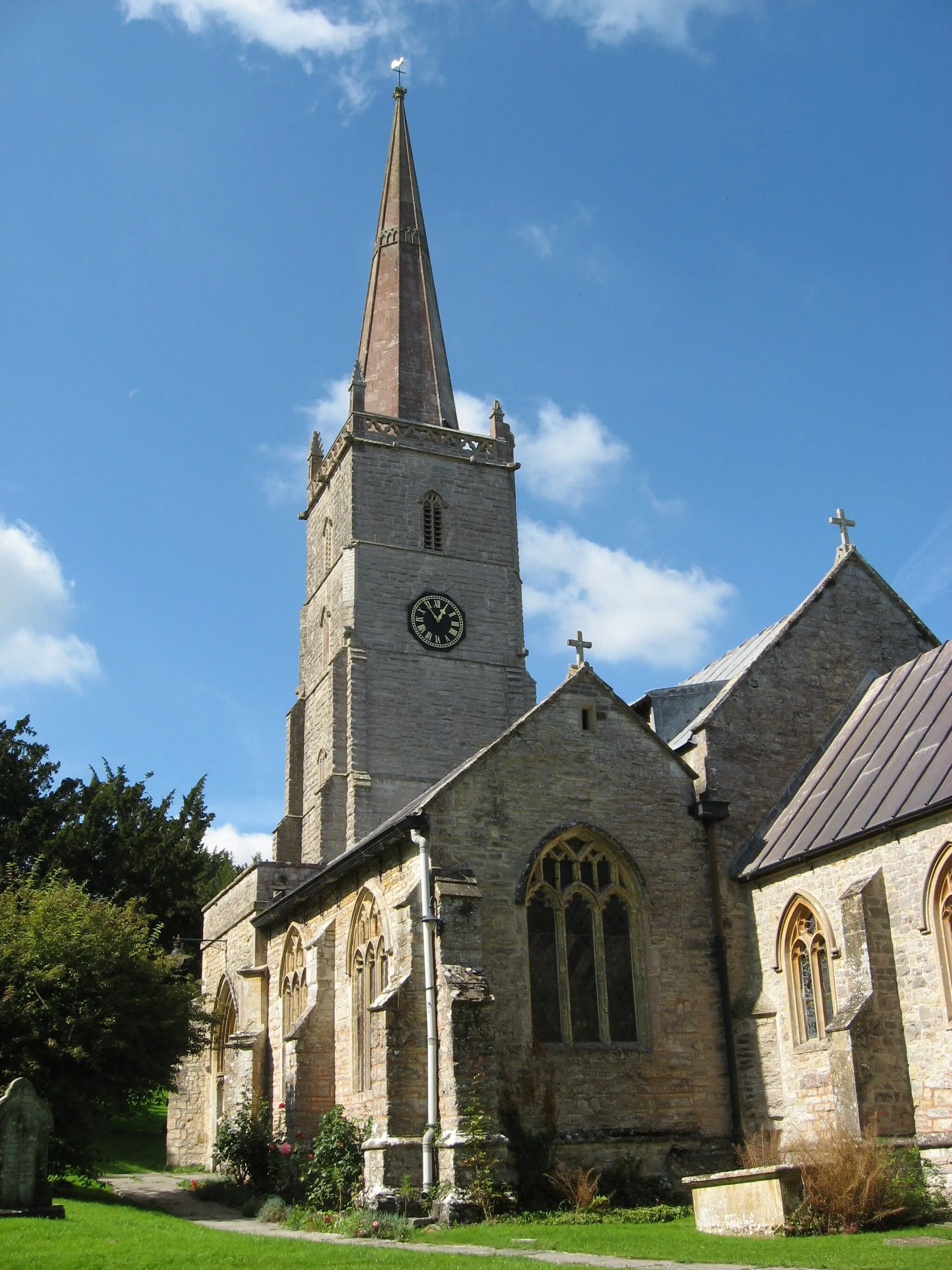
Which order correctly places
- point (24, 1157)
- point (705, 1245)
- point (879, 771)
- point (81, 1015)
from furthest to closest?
point (81, 1015) → point (879, 771) → point (24, 1157) → point (705, 1245)

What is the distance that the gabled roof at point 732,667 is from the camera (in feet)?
69.4

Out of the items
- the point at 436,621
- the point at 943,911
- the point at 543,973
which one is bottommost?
the point at 543,973

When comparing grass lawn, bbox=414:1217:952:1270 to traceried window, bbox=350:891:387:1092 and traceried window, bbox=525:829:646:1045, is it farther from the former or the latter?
traceried window, bbox=350:891:387:1092

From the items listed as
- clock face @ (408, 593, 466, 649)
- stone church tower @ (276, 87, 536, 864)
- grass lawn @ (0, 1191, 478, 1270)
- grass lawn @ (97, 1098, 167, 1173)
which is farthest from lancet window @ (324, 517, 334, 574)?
grass lawn @ (0, 1191, 478, 1270)

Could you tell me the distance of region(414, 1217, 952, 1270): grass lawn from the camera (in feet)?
36.6

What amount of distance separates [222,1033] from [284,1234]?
12724 mm

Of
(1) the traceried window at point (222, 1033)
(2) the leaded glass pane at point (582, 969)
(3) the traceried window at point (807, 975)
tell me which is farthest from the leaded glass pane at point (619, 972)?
(1) the traceried window at point (222, 1033)

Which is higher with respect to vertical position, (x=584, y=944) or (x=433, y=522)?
(x=433, y=522)

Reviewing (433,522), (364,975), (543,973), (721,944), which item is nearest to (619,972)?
(543,973)

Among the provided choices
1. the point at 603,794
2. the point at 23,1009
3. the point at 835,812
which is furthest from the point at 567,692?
the point at 23,1009

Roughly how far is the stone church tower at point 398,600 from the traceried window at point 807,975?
1539cm

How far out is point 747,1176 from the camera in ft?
45.4

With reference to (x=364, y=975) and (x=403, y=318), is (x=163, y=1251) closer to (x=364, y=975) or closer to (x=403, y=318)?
(x=364, y=975)

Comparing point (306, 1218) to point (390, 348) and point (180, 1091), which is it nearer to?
point (180, 1091)
